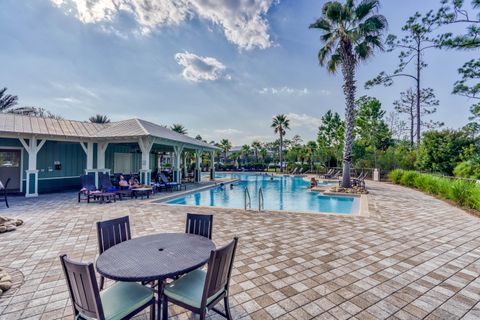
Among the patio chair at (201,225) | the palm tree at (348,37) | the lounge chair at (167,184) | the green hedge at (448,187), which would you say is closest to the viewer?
the patio chair at (201,225)

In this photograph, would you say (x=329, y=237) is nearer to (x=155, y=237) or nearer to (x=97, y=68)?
(x=155, y=237)

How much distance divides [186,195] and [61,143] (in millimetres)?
7177

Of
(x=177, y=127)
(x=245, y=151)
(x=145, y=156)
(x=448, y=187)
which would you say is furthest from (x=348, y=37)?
(x=245, y=151)

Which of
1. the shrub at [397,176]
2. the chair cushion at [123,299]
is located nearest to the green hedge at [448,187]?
the shrub at [397,176]

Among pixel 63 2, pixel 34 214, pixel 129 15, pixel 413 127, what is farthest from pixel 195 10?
pixel 413 127

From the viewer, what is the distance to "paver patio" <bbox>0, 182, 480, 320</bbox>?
247 centimetres

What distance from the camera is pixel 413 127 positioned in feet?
84.9

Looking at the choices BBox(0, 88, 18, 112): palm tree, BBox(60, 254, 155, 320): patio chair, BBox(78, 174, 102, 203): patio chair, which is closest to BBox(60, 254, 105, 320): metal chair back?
BBox(60, 254, 155, 320): patio chair

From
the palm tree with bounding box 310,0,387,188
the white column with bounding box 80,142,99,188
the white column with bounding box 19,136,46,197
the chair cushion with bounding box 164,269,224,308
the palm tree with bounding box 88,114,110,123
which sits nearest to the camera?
the chair cushion with bounding box 164,269,224,308

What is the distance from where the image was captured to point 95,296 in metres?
1.59

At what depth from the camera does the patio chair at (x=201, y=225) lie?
2.96 meters

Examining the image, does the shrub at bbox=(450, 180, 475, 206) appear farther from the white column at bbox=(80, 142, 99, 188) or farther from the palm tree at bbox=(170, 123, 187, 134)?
the palm tree at bbox=(170, 123, 187, 134)

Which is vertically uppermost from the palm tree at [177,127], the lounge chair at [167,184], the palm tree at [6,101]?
the palm tree at [6,101]

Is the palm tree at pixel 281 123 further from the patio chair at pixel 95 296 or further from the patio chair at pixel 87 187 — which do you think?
the patio chair at pixel 95 296
